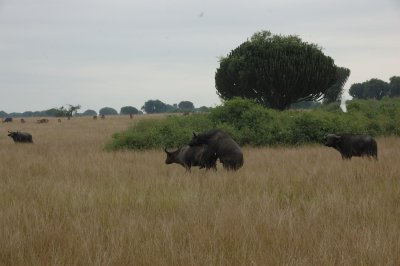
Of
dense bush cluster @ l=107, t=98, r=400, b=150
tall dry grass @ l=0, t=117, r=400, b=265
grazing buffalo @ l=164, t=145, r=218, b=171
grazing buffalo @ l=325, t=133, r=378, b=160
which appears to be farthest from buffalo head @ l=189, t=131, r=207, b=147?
dense bush cluster @ l=107, t=98, r=400, b=150

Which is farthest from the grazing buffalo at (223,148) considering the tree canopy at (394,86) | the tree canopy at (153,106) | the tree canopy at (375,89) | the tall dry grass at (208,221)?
the tree canopy at (153,106)

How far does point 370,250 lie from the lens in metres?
4.19

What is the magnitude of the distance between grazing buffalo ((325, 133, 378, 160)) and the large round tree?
71.6ft

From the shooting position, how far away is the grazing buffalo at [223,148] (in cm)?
1166

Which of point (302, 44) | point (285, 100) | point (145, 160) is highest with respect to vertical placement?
point (302, 44)

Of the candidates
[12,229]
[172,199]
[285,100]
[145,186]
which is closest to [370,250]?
[172,199]

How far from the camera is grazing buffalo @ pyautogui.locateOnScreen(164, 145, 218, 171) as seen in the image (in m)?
11.9

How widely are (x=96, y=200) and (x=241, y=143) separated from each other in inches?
573

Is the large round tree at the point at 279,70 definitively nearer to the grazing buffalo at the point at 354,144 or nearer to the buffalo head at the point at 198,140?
the grazing buffalo at the point at 354,144

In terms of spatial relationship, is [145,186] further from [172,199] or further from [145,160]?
[145,160]

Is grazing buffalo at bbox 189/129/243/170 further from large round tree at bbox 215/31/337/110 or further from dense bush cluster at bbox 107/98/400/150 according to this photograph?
large round tree at bbox 215/31/337/110

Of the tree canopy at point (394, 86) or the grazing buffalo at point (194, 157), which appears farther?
the tree canopy at point (394, 86)

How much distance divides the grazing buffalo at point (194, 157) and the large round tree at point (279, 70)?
79.3 ft

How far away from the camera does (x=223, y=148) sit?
11.7m
